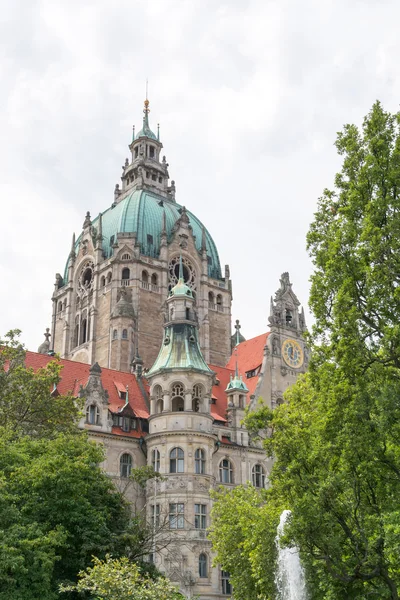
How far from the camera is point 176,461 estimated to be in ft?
160

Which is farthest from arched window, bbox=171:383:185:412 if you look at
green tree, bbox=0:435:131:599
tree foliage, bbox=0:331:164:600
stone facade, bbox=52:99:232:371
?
green tree, bbox=0:435:131:599

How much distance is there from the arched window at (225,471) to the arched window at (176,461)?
15.2 feet

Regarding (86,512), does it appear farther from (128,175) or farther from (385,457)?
(128,175)

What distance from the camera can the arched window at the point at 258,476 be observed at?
5401cm

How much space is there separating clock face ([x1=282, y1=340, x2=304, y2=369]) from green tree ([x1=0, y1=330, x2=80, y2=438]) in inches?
1066

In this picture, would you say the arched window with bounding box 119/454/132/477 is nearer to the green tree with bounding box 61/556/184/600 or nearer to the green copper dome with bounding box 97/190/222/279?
the green tree with bounding box 61/556/184/600

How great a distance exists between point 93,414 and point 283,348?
19.2m

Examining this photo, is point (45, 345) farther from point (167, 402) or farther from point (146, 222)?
point (167, 402)

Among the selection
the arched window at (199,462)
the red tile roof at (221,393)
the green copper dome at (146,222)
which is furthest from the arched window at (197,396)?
the green copper dome at (146,222)

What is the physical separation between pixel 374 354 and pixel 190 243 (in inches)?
2138

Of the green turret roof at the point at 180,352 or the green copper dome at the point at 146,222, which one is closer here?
the green turret roof at the point at 180,352

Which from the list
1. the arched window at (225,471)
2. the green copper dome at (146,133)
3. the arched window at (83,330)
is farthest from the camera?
the green copper dome at (146,133)

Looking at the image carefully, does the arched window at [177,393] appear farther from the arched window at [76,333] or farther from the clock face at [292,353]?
the arched window at [76,333]

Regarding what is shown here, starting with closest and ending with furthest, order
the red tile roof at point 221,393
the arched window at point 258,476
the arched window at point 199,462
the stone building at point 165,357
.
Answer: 1. the stone building at point 165,357
2. the arched window at point 199,462
3. the arched window at point 258,476
4. the red tile roof at point 221,393
